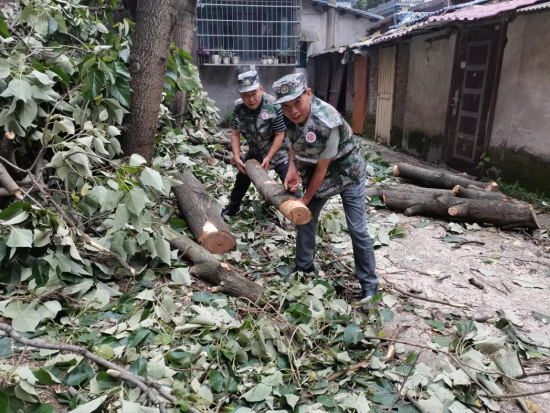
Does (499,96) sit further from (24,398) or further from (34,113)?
(24,398)

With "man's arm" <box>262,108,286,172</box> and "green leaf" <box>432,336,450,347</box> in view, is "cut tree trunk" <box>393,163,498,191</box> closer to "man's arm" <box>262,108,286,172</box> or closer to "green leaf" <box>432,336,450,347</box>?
"man's arm" <box>262,108,286,172</box>

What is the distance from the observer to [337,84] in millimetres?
13969

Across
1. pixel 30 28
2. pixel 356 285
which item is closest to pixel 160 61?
pixel 30 28

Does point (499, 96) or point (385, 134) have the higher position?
point (499, 96)

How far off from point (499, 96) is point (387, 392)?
5.82 meters

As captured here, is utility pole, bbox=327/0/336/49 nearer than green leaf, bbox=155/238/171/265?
No

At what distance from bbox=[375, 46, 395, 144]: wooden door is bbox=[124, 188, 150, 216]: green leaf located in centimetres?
875

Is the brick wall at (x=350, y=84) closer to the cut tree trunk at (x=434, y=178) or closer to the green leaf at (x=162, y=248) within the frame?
the cut tree trunk at (x=434, y=178)

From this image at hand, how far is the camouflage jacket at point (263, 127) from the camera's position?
429cm

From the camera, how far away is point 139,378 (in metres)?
1.97

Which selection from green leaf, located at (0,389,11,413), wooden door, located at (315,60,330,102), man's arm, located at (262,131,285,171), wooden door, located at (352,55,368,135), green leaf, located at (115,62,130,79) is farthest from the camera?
wooden door, located at (315,60,330,102)

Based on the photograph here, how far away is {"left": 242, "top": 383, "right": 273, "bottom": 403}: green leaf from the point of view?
2.13m

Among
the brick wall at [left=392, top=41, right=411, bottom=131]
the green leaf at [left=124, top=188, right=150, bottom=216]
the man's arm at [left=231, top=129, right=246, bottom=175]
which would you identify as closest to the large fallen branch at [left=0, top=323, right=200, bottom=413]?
the green leaf at [left=124, top=188, right=150, bottom=216]

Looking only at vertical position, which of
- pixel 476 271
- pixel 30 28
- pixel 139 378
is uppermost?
pixel 30 28
